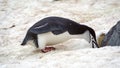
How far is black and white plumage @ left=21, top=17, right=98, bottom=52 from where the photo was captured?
16.2 feet

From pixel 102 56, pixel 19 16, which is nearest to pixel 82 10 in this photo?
pixel 19 16

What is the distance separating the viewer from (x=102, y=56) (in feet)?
14.0

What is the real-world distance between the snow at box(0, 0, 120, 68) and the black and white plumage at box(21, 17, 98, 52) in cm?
19

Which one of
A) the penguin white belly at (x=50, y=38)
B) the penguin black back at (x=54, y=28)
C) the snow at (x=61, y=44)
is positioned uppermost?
the penguin black back at (x=54, y=28)

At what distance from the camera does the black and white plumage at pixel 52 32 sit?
493cm

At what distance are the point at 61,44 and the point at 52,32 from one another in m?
0.68

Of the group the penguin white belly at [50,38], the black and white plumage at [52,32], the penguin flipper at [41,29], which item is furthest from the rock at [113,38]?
the penguin flipper at [41,29]

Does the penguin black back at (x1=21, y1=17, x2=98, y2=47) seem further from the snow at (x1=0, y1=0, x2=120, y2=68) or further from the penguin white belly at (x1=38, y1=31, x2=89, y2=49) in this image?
the snow at (x1=0, y1=0, x2=120, y2=68)

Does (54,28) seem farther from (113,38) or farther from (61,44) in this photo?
(113,38)

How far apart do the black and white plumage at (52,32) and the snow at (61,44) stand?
7.3 inches

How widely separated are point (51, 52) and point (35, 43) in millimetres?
310

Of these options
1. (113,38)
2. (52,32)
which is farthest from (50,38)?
(113,38)

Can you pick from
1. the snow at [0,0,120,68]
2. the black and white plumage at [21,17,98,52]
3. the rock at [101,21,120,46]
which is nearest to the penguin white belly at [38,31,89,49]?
the black and white plumage at [21,17,98,52]

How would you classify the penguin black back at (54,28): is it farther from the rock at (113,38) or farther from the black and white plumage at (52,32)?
the rock at (113,38)
